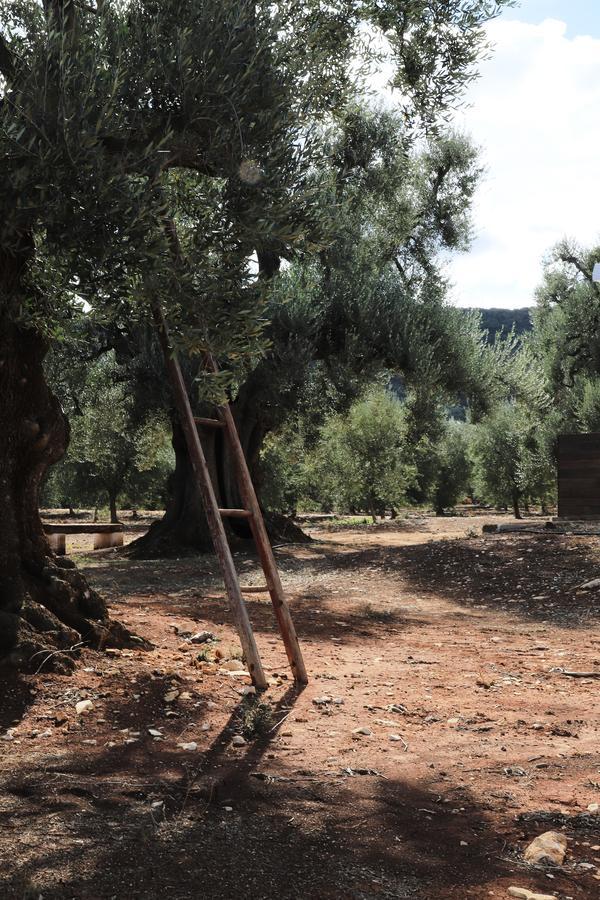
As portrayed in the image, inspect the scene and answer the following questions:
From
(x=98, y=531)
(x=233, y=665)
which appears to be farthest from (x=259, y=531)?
(x=98, y=531)

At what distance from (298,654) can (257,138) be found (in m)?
4.27

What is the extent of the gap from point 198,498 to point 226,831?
53.7 feet

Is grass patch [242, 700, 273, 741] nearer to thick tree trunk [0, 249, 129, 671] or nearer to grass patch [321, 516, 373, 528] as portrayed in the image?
thick tree trunk [0, 249, 129, 671]

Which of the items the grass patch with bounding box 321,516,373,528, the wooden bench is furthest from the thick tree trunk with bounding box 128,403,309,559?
the grass patch with bounding box 321,516,373,528

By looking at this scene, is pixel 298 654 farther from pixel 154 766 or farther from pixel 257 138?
pixel 257 138

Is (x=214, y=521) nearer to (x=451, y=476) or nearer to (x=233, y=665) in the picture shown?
(x=233, y=665)

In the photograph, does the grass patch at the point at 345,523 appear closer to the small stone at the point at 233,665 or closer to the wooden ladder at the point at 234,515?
the small stone at the point at 233,665

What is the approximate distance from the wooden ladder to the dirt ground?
1.07 ft

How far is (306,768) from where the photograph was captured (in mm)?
4973

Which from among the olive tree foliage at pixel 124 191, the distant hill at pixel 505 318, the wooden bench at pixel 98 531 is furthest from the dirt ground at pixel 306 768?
the distant hill at pixel 505 318

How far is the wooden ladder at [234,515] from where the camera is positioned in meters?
6.19

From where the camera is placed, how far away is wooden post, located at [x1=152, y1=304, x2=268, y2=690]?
243 inches

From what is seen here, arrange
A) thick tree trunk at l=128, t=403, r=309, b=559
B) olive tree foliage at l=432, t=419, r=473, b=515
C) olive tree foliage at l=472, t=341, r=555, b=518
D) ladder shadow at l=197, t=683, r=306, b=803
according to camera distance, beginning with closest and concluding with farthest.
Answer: ladder shadow at l=197, t=683, r=306, b=803 < thick tree trunk at l=128, t=403, r=309, b=559 < olive tree foliage at l=472, t=341, r=555, b=518 < olive tree foliage at l=432, t=419, r=473, b=515

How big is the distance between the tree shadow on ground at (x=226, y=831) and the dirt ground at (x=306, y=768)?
1 cm
